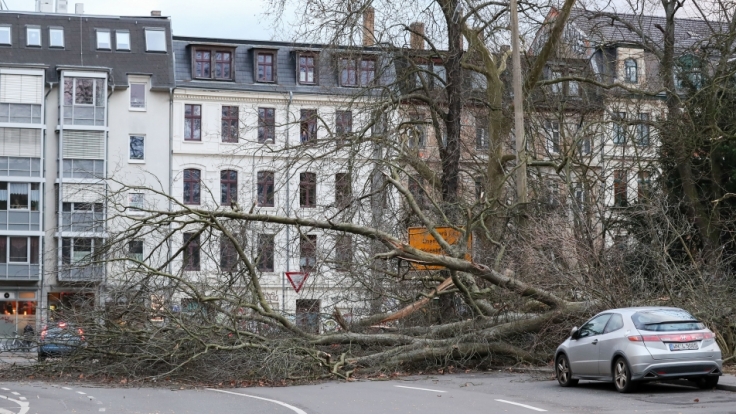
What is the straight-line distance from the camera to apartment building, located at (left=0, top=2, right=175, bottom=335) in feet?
182

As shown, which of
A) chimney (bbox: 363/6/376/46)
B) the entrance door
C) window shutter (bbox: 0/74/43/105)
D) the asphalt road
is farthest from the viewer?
window shutter (bbox: 0/74/43/105)

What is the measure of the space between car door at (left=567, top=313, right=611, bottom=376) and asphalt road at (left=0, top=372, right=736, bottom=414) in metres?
0.37

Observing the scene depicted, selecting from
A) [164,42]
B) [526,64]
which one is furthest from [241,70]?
[526,64]

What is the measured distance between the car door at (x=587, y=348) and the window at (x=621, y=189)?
1138 centimetres

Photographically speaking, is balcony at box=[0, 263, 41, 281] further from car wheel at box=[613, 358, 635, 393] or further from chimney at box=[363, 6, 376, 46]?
car wheel at box=[613, 358, 635, 393]

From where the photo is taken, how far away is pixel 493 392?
1805 cm

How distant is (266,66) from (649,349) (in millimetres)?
43397

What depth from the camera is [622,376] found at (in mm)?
16938

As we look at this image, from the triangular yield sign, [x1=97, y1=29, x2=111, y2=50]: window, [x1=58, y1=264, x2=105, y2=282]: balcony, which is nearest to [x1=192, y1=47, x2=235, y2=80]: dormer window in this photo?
[x1=97, y1=29, x2=111, y2=50]: window

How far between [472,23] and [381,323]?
8697mm

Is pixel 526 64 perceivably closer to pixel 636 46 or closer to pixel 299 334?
pixel 636 46

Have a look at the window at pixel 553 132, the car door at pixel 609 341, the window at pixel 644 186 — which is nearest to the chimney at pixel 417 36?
the window at pixel 553 132

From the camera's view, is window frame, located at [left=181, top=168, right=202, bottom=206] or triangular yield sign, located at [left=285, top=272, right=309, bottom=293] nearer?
triangular yield sign, located at [left=285, top=272, right=309, bottom=293]

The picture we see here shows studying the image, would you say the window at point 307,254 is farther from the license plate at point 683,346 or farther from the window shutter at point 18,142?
the window shutter at point 18,142
